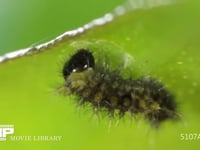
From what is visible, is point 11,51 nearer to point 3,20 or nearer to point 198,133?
point 3,20

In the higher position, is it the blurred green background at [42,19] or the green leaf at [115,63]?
the blurred green background at [42,19]

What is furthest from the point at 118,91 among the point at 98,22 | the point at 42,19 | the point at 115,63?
the point at 42,19

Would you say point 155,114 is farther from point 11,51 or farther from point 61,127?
Answer: point 11,51

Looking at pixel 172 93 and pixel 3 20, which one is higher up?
pixel 3 20

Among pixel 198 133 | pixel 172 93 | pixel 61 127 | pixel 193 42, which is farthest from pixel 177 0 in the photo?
pixel 61 127

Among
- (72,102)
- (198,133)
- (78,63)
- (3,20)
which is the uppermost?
(3,20)

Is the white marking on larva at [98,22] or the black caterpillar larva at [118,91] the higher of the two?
the white marking on larva at [98,22]
